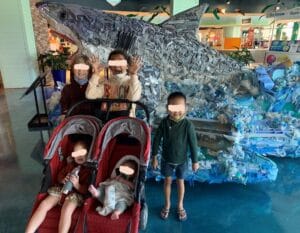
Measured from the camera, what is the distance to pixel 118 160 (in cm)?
188

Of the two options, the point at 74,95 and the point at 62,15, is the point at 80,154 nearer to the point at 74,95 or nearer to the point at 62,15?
the point at 74,95

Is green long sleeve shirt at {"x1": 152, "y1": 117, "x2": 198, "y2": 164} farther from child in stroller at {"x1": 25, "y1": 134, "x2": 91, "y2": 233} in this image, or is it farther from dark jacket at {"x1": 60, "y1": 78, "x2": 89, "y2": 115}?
dark jacket at {"x1": 60, "y1": 78, "x2": 89, "y2": 115}

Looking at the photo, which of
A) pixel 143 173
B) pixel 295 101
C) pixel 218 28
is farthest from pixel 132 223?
pixel 218 28

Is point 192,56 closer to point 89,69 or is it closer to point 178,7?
point 89,69

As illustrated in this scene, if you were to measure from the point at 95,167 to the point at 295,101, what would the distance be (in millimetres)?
2674

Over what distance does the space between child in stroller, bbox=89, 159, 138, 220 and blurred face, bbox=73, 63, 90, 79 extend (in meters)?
0.86

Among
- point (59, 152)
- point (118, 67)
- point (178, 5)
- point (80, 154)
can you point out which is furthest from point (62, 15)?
point (178, 5)

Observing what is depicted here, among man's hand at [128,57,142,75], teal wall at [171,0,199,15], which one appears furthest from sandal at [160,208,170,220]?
teal wall at [171,0,199,15]

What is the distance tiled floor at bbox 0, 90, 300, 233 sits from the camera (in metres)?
2.09

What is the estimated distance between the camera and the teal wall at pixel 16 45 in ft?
22.9

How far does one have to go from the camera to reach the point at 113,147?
1918 millimetres

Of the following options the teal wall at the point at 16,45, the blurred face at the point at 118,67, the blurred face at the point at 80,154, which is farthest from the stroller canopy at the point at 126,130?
the teal wall at the point at 16,45

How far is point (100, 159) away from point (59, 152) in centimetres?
38

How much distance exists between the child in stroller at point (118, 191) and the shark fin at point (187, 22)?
2.02 m
